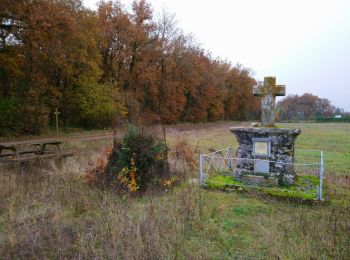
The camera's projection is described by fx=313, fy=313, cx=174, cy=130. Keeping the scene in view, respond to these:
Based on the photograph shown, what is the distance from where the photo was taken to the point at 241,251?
432 centimetres

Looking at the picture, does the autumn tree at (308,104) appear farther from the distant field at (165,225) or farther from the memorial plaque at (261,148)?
the distant field at (165,225)

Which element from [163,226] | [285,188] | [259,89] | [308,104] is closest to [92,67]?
[259,89]

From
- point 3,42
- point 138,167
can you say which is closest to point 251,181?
point 138,167

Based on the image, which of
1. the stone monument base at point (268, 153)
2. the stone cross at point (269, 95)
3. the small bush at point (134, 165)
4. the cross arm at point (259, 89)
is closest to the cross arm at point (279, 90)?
the stone cross at point (269, 95)

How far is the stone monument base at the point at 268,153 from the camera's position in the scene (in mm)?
7680

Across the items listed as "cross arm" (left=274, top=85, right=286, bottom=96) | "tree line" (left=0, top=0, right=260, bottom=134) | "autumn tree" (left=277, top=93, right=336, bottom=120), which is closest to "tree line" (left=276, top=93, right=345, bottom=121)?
"autumn tree" (left=277, top=93, right=336, bottom=120)

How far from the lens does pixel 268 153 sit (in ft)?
25.8

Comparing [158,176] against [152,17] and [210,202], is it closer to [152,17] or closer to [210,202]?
[210,202]

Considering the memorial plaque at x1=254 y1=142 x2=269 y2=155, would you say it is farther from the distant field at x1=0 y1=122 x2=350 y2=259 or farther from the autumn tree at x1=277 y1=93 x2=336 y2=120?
the autumn tree at x1=277 y1=93 x2=336 y2=120

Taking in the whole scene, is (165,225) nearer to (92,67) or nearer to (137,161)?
(137,161)

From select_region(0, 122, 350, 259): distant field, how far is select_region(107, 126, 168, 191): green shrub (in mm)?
588

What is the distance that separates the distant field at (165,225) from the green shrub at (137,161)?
1.93ft

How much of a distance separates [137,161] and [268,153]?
10.8 ft

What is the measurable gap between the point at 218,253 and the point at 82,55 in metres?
25.3
